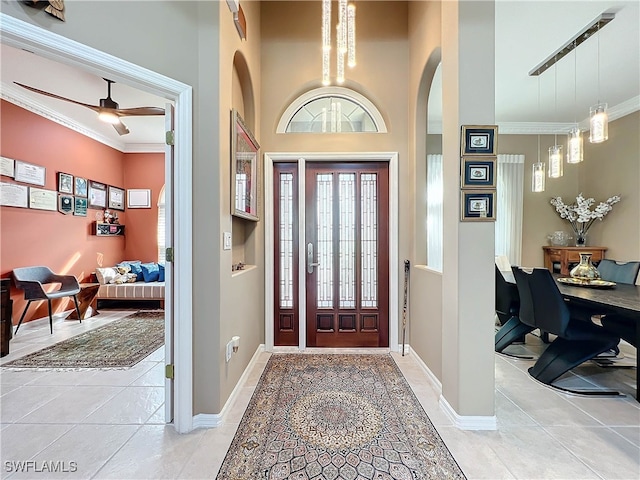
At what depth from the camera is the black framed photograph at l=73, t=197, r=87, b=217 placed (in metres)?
5.16


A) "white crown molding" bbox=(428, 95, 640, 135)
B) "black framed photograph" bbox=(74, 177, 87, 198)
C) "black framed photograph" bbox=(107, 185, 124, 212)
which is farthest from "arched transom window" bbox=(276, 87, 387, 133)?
"black framed photograph" bbox=(107, 185, 124, 212)

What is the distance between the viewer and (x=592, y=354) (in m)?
2.57

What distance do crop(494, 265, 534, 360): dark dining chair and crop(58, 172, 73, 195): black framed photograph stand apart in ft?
20.8

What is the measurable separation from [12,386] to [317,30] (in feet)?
14.7

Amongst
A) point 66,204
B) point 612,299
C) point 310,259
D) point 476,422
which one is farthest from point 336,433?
point 66,204

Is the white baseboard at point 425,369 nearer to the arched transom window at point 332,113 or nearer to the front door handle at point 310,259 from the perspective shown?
the front door handle at point 310,259

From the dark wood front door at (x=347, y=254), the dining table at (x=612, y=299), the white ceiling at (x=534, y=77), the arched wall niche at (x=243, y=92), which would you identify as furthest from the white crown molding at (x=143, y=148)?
the dining table at (x=612, y=299)

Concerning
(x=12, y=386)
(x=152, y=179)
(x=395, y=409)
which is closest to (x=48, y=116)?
(x=152, y=179)

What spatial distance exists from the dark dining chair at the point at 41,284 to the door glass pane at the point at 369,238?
4.11 m

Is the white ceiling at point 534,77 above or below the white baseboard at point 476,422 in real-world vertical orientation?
above

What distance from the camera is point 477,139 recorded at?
203cm

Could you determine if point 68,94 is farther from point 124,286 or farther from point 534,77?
point 534,77

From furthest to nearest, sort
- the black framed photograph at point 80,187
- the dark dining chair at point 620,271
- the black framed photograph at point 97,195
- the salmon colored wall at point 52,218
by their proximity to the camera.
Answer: the black framed photograph at point 97,195 → the black framed photograph at point 80,187 → the salmon colored wall at point 52,218 → the dark dining chair at point 620,271

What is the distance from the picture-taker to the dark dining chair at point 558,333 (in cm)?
257
